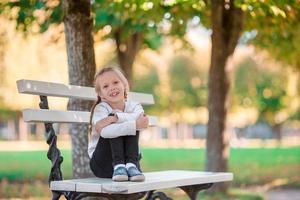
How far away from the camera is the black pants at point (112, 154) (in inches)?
205

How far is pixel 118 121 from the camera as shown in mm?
5320

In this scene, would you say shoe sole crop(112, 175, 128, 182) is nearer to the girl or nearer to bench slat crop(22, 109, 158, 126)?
the girl

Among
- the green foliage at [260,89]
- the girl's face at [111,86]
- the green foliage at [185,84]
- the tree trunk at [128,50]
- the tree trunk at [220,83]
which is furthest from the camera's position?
the green foliage at [185,84]

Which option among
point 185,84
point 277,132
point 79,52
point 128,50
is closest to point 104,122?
point 79,52

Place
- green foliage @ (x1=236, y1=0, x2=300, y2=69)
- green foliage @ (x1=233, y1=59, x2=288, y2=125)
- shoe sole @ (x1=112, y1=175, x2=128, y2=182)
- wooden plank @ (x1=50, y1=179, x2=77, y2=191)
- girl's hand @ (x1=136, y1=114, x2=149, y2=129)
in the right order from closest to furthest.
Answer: wooden plank @ (x1=50, y1=179, x2=77, y2=191), shoe sole @ (x1=112, y1=175, x2=128, y2=182), girl's hand @ (x1=136, y1=114, x2=149, y2=129), green foliage @ (x1=236, y1=0, x2=300, y2=69), green foliage @ (x1=233, y1=59, x2=288, y2=125)

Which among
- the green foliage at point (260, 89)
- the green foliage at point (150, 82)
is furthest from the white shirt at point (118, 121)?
the green foliage at point (150, 82)

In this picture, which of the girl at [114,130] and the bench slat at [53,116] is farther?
the bench slat at [53,116]

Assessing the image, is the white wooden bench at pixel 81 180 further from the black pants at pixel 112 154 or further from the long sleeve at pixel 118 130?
the long sleeve at pixel 118 130

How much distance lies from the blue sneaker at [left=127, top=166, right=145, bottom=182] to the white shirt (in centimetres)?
26

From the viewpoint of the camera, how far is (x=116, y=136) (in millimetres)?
5184

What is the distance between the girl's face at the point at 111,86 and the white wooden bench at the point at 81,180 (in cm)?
44

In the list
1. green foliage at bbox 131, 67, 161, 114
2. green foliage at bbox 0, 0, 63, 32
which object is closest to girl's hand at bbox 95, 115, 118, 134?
green foliage at bbox 0, 0, 63, 32

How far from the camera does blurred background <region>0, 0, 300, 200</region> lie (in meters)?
11.0

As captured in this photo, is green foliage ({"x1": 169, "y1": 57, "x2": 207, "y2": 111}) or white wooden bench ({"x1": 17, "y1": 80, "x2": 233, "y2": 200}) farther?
green foliage ({"x1": 169, "y1": 57, "x2": 207, "y2": 111})
